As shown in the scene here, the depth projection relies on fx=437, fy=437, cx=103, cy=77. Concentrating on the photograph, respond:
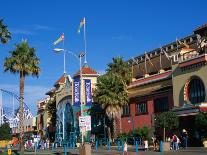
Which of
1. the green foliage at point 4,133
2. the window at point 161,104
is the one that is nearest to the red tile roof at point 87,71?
the window at point 161,104

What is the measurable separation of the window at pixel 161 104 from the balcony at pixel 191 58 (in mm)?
6280

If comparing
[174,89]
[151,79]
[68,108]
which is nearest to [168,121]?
[174,89]

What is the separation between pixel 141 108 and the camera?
60.6 m

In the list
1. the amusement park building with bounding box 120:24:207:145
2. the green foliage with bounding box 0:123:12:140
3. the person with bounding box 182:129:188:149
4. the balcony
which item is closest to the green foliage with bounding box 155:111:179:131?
the amusement park building with bounding box 120:24:207:145

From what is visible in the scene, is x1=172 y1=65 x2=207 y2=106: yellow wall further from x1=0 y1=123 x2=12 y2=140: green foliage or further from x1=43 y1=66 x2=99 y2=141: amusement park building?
x1=0 y1=123 x2=12 y2=140: green foliage

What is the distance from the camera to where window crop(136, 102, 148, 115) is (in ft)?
195

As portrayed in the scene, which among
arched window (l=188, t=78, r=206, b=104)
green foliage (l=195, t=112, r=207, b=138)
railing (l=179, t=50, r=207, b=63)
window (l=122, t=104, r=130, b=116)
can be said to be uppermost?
railing (l=179, t=50, r=207, b=63)

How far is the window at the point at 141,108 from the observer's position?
5956cm

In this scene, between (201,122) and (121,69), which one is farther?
(121,69)

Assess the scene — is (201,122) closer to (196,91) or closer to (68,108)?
(196,91)

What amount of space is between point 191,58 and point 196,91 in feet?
12.1

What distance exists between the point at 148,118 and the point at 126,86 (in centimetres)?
869

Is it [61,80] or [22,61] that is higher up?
[61,80]

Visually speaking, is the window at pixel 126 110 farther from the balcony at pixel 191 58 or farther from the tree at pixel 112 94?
the balcony at pixel 191 58
